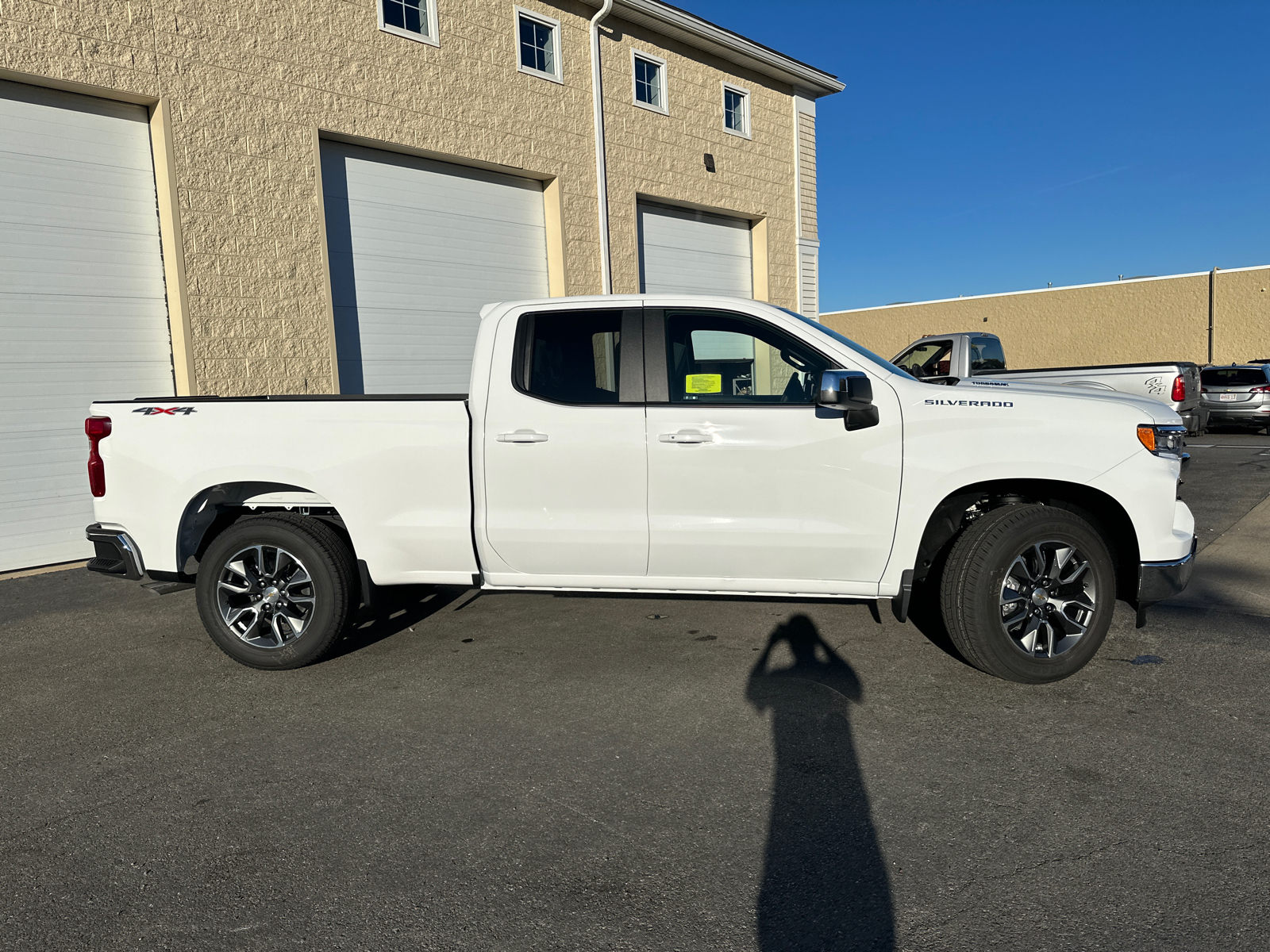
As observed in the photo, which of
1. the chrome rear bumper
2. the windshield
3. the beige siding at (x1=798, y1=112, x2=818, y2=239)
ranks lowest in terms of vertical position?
the chrome rear bumper

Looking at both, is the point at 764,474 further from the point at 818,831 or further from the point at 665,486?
the point at 818,831

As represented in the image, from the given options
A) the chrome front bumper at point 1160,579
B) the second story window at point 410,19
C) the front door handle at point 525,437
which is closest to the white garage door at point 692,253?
the second story window at point 410,19

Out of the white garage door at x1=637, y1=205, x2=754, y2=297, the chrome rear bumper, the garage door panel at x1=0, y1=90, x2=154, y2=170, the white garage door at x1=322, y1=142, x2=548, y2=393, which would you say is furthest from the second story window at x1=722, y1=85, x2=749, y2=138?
the chrome rear bumper

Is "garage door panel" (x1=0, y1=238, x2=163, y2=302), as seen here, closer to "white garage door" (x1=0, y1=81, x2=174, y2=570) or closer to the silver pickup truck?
"white garage door" (x1=0, y1=81, x2=174, y2=570)

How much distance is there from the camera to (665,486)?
176 inches

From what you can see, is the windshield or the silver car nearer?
the windshield

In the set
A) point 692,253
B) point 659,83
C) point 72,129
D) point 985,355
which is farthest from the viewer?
point 692,253

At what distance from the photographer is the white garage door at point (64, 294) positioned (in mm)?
7926

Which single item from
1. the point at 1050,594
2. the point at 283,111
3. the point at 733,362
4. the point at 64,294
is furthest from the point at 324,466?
the point at 283,111

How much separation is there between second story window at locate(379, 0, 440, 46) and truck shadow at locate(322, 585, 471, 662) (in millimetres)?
7605

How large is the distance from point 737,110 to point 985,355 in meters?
6.36

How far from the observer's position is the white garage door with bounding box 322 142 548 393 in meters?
10.3

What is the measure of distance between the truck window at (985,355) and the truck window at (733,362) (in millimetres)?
9925

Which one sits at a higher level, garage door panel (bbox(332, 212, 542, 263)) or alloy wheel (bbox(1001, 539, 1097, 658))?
garage door panel (bbox(332, 212, 542, 263))
